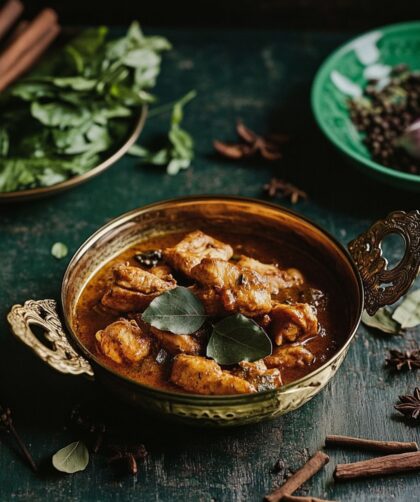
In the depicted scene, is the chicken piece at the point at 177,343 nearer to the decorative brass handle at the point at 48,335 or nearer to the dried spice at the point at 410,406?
the decorative brass handle at the point at 48,335

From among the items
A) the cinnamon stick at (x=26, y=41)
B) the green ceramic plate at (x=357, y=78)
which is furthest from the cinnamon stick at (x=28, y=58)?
the green ceramic plate at (x=357, y=78)

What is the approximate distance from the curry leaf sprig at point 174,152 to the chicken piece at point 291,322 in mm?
1433

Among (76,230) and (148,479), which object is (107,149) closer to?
(76,230)

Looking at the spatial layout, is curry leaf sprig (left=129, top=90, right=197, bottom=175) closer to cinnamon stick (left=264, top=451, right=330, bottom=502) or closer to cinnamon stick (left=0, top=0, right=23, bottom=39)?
cinnamon stick (left=0, top=0, right=23, bottom=39)

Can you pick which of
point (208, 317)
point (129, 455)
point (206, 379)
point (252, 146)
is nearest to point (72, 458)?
point (129, 455)

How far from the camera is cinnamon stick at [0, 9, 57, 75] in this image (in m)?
3.99

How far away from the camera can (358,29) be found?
5.16 metres

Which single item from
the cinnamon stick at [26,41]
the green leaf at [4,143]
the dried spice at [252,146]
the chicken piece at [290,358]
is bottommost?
the dried spice at [252,146]

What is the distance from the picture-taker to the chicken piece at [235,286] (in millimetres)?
2496

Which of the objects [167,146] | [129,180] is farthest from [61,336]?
[167,146]

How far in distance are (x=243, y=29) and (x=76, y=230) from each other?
2.33m

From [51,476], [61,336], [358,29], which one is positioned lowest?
[358,29]

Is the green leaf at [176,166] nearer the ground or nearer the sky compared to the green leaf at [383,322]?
nearer the sky

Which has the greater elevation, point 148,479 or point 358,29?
point 148,479
